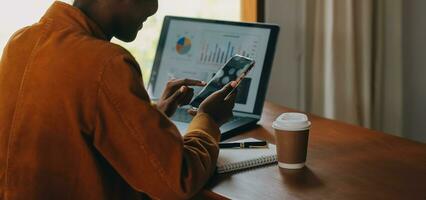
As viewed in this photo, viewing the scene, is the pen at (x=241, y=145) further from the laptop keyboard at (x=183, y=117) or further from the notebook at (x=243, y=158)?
the laptop keyboard at (x=183, y=117)

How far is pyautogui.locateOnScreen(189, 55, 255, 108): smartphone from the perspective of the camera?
160 centimetres

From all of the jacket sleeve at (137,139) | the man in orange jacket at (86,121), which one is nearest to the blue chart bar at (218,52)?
the man in orange jacket at (86,121)

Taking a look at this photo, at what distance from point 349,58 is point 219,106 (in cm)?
121

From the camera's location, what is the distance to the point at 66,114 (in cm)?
115

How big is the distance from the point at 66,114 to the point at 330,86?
1550 mm

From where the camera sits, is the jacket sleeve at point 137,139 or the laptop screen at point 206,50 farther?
the laptop screen at point 206,50

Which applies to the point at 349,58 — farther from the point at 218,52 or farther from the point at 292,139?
the point at 292,139

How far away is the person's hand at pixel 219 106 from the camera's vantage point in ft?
4.59

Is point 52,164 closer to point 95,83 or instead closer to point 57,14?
point 95,83

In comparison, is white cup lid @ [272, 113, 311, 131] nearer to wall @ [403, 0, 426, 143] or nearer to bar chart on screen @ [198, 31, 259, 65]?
bar chart on screen @ [198, 31, 259, 65]

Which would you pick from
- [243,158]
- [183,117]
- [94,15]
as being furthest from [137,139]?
[183,117]

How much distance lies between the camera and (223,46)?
1.96 metres

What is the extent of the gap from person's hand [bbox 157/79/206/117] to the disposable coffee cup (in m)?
0.29

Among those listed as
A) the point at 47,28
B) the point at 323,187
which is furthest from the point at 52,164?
the point at 323,187
